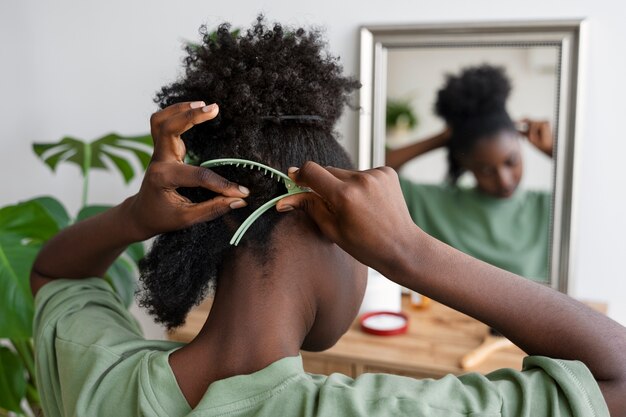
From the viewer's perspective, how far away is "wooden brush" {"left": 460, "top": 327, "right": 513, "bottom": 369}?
1283 millimetres

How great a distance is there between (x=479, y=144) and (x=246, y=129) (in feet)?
3.52

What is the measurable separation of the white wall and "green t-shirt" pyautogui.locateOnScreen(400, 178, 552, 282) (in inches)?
4.3

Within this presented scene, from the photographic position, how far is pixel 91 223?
0.88 metres

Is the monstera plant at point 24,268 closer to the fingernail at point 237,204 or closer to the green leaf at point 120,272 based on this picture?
the green leaf at point 120,272

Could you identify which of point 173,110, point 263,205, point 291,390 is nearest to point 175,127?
point 173,110

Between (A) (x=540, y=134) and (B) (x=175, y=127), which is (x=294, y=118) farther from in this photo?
(A) (x=540, y=134)

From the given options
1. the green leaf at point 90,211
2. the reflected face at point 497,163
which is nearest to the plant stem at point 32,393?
the green leaf at point 90,211

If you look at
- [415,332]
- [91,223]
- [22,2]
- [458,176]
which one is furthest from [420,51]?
[22,2]

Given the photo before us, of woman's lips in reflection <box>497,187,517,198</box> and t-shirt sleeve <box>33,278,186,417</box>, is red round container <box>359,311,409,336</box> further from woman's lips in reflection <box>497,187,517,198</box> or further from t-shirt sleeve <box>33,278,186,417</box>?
t-shirt sleeve <box>33,278,186,417</box>

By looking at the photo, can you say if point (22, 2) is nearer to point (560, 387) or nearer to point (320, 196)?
point (320, 196)

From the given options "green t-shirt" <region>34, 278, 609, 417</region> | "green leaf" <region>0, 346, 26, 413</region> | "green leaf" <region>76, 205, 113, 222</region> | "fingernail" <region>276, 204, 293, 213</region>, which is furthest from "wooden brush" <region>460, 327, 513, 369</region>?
"green leaf" <region>0, 346, 26, 413</region>

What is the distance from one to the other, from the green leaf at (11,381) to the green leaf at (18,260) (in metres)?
0.32

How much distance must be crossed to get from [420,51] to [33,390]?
1.40 metres

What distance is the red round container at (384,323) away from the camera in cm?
145
